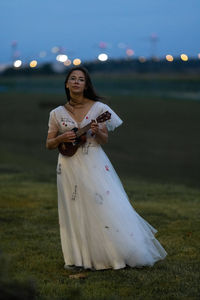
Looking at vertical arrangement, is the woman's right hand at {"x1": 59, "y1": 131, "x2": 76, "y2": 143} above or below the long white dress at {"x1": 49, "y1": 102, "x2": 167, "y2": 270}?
above

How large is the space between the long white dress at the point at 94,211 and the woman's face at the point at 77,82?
0.68 ft

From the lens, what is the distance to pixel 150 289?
5855 millimetres

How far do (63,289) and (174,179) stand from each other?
14038 millimetres

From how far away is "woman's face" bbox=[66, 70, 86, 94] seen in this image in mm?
6371

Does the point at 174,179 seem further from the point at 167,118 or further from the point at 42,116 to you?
the point at 42,116

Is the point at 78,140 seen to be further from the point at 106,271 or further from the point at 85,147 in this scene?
the point at 106,271

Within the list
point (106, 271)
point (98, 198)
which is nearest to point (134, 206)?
point (106, 271)

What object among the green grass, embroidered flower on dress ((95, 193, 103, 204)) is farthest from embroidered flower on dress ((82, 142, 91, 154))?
the green grass

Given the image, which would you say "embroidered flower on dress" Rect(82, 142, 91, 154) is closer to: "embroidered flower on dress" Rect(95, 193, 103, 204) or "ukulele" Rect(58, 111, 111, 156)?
"ukulele" Rect(58, 111, 111, 156)

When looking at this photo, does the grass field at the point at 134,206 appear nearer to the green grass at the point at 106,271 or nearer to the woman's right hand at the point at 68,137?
the green grass at the point at 106,271

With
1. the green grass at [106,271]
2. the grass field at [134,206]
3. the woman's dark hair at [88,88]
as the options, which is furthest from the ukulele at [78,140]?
the green grass at [106,271]

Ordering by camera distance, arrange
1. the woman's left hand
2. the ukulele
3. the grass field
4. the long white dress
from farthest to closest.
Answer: the long white dress
the ukulele
the woman's left hand
the grass field

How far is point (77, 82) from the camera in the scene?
251 inches

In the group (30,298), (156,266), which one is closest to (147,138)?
(156,266)
